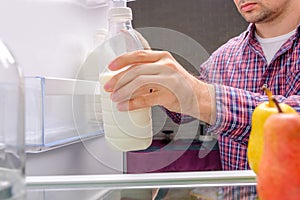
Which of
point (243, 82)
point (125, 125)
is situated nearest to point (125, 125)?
point (125, 125)

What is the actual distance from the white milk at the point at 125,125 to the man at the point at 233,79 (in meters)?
0.02

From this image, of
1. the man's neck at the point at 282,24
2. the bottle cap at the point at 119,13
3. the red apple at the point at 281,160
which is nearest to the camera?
the red apple at the point at 281,160

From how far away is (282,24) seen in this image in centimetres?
97

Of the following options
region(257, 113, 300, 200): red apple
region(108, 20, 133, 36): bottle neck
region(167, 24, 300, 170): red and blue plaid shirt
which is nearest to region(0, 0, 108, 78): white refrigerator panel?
region(108, 20, 133, 36): bottle neck

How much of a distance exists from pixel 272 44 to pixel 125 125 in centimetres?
71

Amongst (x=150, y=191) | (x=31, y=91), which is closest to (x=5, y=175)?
(x=150, y=191)

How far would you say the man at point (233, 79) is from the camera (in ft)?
1.35

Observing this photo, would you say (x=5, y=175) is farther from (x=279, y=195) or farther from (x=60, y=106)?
(x=60, y=106)

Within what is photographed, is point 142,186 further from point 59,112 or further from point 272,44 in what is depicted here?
point 272,44

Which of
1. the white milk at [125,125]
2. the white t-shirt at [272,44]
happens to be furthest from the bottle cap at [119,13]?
the white t-shirt at [272,44]

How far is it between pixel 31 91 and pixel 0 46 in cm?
25

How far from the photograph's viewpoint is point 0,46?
33 cm

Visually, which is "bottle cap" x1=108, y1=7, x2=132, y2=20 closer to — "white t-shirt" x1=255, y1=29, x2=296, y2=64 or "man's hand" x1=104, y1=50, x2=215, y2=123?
"man's hand" x1=104, y1=50, x2=215, y2=123

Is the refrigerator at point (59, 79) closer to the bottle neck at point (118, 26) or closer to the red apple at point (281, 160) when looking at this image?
the bottle neck at point (118, 26)
